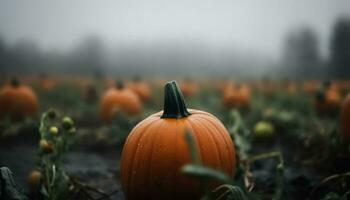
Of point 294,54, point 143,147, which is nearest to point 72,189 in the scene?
point 143,147

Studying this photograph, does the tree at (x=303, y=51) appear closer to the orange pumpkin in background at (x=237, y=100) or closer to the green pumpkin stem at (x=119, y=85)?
the orange pumpkin in background at (x=237, y=100)

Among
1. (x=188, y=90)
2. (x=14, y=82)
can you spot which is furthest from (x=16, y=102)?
(x=188, y=90)

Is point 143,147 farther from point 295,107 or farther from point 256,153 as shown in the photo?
point 295,107

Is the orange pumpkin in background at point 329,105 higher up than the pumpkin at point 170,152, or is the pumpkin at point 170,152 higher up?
the pumpkin at point 170,152

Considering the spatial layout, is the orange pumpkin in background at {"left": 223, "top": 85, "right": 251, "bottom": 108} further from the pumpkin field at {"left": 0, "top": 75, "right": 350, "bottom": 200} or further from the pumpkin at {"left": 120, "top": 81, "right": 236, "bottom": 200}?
the pumpkin at {"left": 120, "top": 81, "right": 236, "bottom": 200}

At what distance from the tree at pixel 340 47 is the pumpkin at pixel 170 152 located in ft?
64.8

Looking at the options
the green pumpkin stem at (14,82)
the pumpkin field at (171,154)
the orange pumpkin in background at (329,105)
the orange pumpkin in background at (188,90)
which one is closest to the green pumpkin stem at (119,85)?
the pumpkin field at (171,154)

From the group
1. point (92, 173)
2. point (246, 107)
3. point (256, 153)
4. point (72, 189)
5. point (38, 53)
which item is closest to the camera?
point (72, 189)

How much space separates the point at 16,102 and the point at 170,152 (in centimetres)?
404

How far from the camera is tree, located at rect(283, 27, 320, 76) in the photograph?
26.4 m

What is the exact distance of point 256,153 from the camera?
4070 mm

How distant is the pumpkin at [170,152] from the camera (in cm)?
197

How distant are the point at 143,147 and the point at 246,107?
219 inches

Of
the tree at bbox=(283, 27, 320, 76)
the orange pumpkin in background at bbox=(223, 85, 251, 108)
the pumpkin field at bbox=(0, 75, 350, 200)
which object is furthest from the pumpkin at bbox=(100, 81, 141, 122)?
the tree at bbox=(283, 27, 320, 76)
